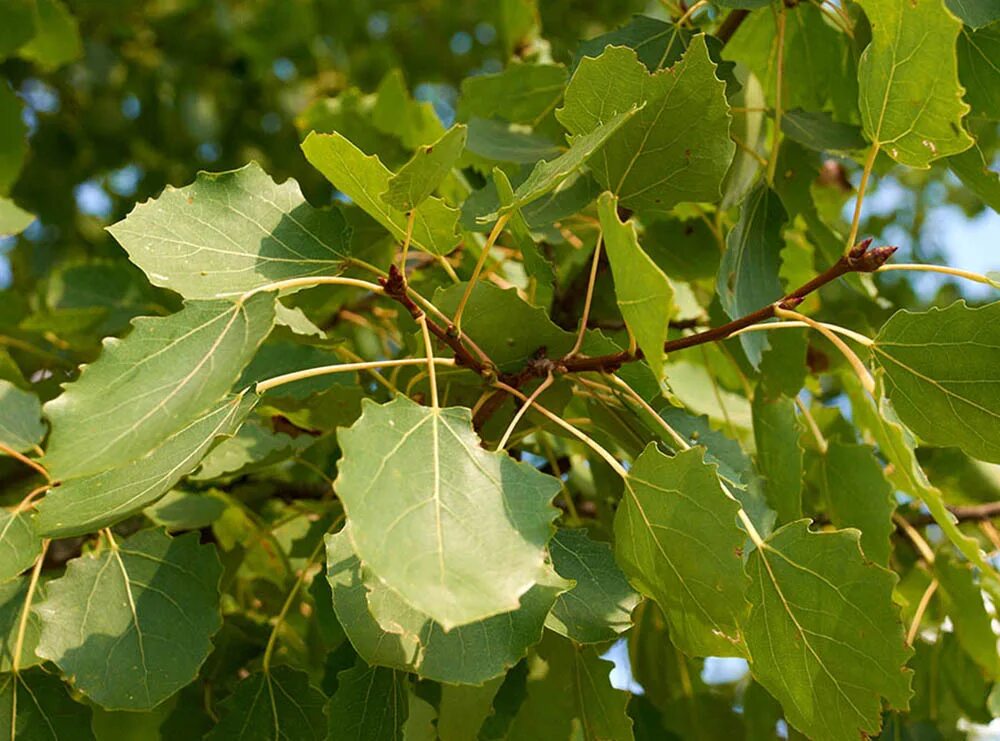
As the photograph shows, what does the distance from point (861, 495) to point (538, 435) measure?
41 centimetres

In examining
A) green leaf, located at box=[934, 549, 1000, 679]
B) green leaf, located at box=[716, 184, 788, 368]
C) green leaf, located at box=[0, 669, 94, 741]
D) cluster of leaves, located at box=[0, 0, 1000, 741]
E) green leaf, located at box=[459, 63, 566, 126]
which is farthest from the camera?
green leaf, located at box=[459, 63, 566, 126]

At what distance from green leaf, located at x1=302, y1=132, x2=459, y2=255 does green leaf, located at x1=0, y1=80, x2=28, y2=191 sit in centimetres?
123

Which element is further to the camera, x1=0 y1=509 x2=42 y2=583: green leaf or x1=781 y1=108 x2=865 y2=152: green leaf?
x1=781 y1=108 x2=865 y2=152: green leaf

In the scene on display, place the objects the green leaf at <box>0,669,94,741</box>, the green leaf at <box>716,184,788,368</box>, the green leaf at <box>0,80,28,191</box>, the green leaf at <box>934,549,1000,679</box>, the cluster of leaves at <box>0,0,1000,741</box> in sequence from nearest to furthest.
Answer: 1. the cluster of leaves at <box>0,0,1000,741</box>
2. the green leaf at <box>0,669,94,741</box>
3. the green leaf at <box>716,184,788,368</box>
4. the green leaf at <box>934,549,1000,679</box>
5. the green leaf at <box>0,80,28,191</box>

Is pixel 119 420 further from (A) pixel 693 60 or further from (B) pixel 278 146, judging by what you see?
(B) pixel 278 146

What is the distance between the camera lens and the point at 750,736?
5.18 ft

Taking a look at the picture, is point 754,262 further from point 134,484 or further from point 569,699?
point 134,484

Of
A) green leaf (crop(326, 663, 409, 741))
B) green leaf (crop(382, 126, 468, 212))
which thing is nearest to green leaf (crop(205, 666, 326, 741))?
green leaf (crop(326, 663, 409, 741))

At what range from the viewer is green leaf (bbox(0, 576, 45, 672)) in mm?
1057

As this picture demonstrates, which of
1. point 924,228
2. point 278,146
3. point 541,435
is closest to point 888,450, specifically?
point 541,435

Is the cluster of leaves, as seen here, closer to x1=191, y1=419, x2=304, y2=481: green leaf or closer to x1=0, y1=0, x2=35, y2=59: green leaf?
x1=191, y1=419, x2=304, y2=481: green leaf

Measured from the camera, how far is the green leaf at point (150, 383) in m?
0.79

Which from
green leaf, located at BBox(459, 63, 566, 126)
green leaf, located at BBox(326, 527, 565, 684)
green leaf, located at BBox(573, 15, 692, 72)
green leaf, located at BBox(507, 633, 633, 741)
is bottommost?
green leaf, located at BBox(507, 633, 633, 741)

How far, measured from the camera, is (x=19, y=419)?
3.97ft
